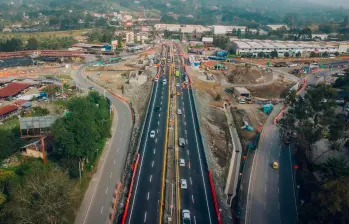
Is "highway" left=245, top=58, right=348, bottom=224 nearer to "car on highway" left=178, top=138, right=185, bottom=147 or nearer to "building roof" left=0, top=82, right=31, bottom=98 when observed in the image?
"car on highway" left=178, top=138, right=185, bottom=147

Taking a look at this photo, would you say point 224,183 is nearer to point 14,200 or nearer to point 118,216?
point 118,216

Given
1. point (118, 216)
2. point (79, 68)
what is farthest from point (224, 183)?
point (79, 68)

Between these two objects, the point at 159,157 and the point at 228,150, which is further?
the point at 228,150

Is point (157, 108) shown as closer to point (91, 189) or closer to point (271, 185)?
point (91, 189)

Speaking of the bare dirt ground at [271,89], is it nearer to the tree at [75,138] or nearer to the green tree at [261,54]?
the green tree at [261,54]

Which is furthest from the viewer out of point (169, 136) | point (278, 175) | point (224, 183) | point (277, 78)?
point (277, 78)

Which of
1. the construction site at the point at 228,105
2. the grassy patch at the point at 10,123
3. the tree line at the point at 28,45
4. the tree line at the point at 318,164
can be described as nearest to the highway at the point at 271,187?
the tree line at the point at 318,164
